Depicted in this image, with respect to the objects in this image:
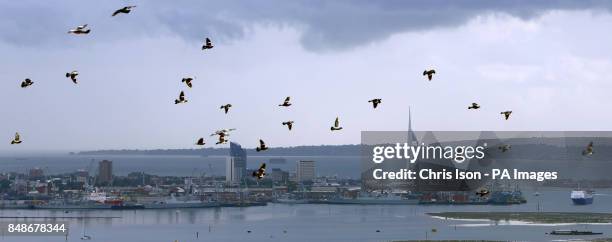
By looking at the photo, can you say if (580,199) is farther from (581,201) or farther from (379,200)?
(379,200)

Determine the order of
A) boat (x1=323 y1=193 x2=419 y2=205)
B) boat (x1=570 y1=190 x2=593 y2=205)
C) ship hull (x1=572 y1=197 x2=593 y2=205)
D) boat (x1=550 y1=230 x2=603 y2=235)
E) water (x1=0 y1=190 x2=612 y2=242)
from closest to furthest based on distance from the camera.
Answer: boat (x1=550 y1=230 x2=603 y2=235)
water (x1=0 y1=190 x2=612 y2=242)
ship hull (x1=572 y1=197 x2=593 y2=205)
boat (x1=570 y1=190 x2=593 y2=205)
boat (x1=323 y1=193 x2=419 y2=205)

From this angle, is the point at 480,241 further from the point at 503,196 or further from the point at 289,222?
the point at 503,196

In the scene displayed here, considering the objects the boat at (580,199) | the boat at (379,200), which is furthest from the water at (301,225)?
the boat at (379,200)

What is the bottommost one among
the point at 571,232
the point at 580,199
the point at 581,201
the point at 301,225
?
the point at 571,232

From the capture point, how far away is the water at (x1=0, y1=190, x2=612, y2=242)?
271 ft

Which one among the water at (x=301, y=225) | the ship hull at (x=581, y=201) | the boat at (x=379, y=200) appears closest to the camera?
the water at (x=301, y=225)

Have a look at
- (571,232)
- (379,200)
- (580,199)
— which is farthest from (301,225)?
(580,199)

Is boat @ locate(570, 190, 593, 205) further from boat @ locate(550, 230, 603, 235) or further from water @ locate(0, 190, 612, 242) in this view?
boat @ locate(550, 230, 603, 235)

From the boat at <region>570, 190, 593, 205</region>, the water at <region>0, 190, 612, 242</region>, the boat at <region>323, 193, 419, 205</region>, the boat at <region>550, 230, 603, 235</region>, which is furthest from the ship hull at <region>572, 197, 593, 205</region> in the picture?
the boat at <region>550, 230, 603, 235</region>

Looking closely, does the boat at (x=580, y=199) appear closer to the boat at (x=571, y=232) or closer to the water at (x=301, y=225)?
the water at (x=301, y=225)

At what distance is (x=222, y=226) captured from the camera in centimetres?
9862

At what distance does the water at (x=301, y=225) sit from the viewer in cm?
8262

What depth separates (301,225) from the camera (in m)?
99.3

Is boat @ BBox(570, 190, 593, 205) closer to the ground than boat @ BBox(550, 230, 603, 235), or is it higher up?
higher up
